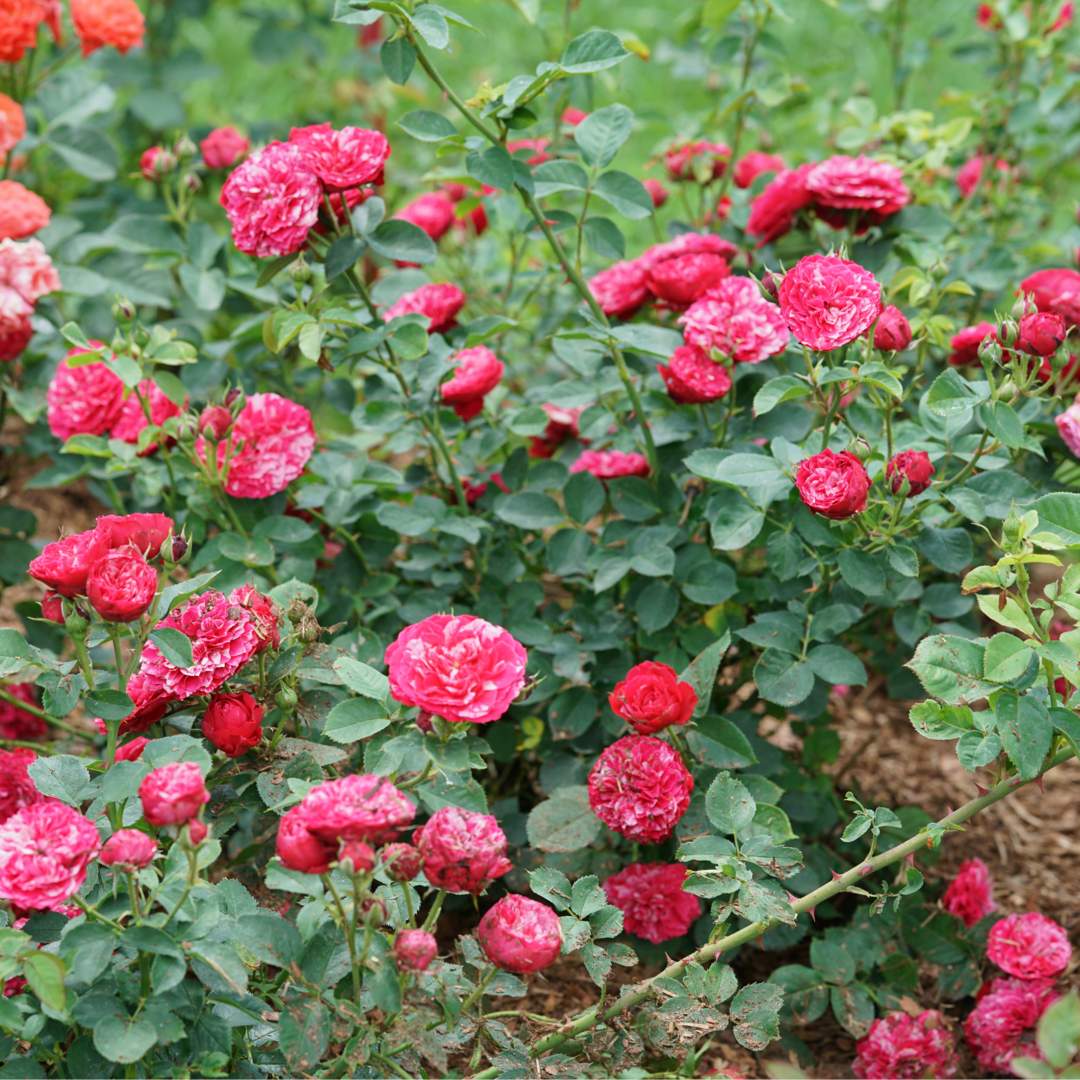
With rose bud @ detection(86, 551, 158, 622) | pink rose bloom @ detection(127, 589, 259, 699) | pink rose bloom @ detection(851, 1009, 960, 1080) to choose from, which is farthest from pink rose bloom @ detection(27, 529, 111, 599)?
pink rose bloom @ detection(851, 1009, 960, 1080)

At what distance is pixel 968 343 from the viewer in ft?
5.75

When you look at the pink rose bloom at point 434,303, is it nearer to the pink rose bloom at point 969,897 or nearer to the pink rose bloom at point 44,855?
the pink rose bloom at point 44,855

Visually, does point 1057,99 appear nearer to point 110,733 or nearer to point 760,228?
point 760,228

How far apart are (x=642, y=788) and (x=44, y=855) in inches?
28.3

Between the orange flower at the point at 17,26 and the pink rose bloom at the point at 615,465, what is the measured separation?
152 cm

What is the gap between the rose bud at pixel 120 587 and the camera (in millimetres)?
1136

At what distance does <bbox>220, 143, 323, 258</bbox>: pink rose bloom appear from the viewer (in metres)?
1.47

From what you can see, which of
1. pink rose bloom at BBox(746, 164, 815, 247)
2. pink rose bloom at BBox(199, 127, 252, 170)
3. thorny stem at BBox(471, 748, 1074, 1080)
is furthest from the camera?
pink rose bloom at BBox(199, 127, 252, 170)

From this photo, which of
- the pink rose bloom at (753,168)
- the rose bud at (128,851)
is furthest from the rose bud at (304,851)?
the pink rose bloom at (753,168)

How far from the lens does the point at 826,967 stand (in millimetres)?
1625

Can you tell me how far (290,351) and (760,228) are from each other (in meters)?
1.11

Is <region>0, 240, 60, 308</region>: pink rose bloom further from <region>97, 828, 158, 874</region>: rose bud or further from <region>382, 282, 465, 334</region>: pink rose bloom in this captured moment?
<region>97, 828, 158, 874</region>: rose bud

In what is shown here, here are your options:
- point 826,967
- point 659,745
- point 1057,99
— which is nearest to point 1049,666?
point 659,745

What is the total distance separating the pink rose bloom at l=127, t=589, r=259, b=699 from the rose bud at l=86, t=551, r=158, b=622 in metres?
0.10
